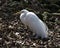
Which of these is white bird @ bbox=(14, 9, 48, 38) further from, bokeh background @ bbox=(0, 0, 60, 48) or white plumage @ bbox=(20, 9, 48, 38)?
bokeh background @ bbox=(0, 0, 60, 48)

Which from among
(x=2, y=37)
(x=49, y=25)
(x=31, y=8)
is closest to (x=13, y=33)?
(x=2, y=37)

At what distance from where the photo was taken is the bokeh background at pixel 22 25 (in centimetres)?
575

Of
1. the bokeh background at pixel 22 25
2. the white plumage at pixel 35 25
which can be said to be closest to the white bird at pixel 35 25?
the white plumage at pixel 35 25

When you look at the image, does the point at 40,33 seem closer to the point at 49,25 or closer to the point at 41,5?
the point at 49,25

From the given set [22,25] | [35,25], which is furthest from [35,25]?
[22,25]

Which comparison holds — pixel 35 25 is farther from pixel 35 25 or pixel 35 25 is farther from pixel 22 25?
pixel 22 25

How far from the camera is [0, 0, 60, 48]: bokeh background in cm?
575

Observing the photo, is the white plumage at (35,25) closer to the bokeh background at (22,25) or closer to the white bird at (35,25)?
the white bird at (35,25)

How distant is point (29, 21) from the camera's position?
5.98m

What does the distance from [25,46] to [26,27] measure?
0.94 m

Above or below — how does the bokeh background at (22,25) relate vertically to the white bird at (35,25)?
below

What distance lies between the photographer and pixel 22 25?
6648 mm

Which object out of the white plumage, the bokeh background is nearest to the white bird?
the white plumage

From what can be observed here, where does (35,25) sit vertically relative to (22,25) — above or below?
above
